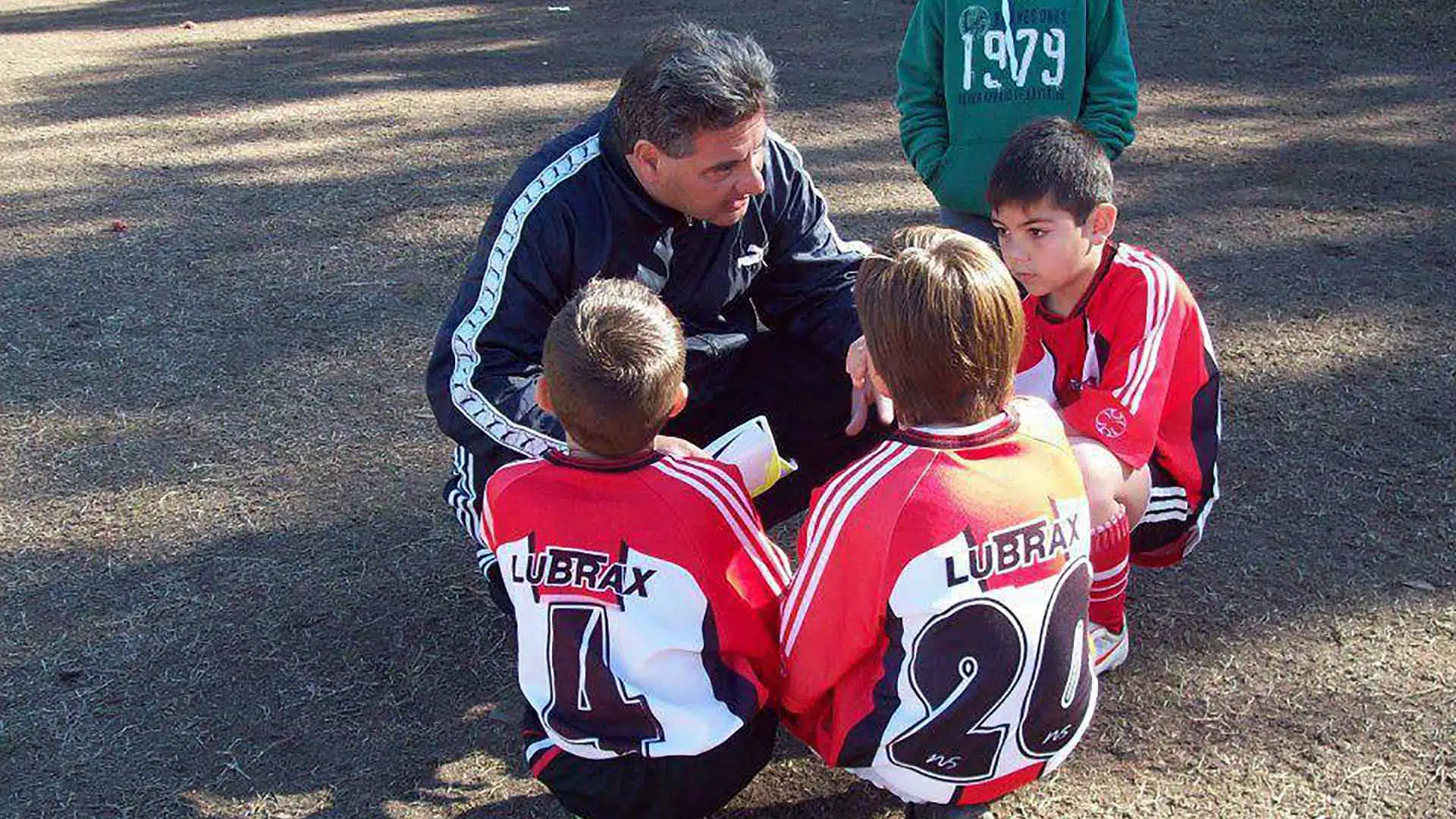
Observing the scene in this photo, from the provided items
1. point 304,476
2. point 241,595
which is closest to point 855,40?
point 304,476

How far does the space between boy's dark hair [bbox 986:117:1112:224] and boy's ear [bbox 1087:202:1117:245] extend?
12 mm

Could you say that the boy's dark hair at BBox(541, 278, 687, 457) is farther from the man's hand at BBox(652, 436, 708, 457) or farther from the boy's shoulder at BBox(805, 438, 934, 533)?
the boy's shoulder at BBox(805, 438, 934, 533)

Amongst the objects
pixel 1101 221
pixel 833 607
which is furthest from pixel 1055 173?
pixel 833 607

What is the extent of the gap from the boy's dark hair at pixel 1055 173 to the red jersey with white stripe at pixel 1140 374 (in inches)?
6.0

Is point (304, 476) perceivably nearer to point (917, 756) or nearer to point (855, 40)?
point (917, 756)

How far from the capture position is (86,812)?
266 cm

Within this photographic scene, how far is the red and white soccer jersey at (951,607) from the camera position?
213 cm

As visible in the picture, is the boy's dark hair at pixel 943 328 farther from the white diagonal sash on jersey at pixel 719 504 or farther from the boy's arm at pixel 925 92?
the boy's arm at pixel 925 92

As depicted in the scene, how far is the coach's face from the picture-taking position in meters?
2.71

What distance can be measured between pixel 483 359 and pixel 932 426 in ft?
3.31

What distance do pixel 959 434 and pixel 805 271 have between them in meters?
1.20

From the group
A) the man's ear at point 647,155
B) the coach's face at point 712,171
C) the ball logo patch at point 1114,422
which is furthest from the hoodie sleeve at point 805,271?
the ball logo patch at point 1114,422

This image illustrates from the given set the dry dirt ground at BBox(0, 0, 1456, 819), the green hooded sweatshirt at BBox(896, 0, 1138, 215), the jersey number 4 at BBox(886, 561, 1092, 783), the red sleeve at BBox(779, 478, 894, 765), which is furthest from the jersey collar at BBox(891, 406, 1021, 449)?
the green hooded sweatshirt at BBox(896, 0, 1138, 215)

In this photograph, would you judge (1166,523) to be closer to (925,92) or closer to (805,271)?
(805,271)
